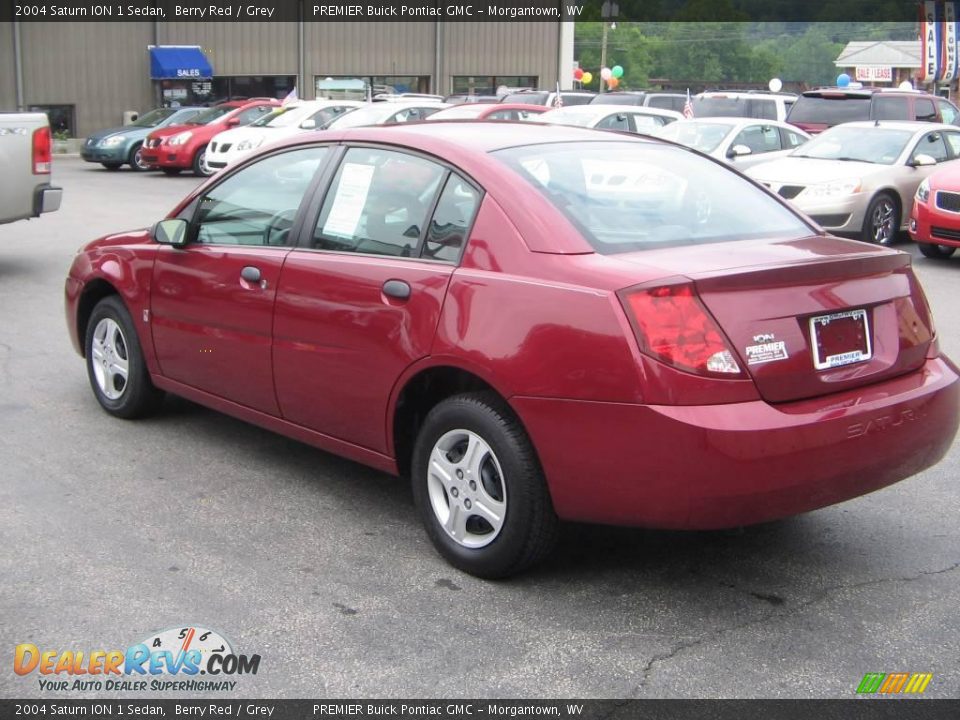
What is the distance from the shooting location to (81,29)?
3456 centimetres

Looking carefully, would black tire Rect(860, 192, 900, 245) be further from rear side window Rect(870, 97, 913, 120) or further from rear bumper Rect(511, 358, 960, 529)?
rear bumper Rect(511, 358, 960, 529)

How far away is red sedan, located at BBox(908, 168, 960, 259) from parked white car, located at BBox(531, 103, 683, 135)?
23.3 feet

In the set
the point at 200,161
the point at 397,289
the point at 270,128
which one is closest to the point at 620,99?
the point at 270,128

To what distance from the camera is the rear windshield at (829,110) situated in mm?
19078

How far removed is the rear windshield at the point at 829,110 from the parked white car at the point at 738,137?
2313 millimetres

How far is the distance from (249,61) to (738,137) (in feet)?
82.5

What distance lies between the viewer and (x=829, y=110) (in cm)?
1947

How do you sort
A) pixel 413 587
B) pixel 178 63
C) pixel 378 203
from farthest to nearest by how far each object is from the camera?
pixel 178 63, pixel 378 203, pixel 413 587

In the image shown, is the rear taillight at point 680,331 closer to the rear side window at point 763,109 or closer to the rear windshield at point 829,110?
the rear windshield at point 829,110

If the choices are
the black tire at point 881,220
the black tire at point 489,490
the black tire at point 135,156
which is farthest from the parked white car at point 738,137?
the black tire at point 135,156

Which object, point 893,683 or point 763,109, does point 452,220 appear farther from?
point 763,109

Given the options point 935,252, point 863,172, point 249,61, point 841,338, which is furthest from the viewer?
point 249,61

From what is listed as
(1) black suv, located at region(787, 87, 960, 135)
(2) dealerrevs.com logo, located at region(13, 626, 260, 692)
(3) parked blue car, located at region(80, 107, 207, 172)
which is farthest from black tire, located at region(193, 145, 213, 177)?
(2) dealerrevs.com logo, located at region(13, 626, 260, 692)

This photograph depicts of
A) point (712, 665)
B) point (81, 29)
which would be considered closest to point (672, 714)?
point (712, 665)
